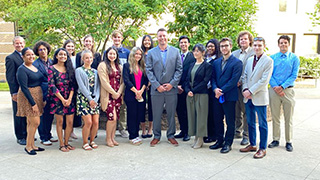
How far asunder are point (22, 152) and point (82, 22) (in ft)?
12.9

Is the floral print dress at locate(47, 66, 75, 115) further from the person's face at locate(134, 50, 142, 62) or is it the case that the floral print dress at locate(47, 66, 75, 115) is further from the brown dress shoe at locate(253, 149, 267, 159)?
the brown dress shoe at locate(253, 149, 267, 159)

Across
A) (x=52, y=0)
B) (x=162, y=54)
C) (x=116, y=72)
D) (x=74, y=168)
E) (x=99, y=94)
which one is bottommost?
(x=74, y=168)

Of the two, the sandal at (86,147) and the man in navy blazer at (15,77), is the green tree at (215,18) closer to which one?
the sandal at (86,147)

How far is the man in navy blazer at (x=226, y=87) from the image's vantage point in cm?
501

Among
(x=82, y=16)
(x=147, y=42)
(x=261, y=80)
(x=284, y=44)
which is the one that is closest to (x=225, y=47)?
(x=261, y=80)

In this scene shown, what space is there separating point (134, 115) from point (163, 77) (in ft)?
3.16

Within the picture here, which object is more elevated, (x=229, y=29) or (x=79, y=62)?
(x=229, y=29)

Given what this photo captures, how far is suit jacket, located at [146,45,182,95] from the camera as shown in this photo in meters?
5.50

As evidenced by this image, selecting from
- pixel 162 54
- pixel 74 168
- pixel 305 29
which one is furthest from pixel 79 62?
pixel 305 29

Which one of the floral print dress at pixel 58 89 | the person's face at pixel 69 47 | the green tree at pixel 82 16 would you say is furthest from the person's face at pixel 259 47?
the green tree at pixel 82 16

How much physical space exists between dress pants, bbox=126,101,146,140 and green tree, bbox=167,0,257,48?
7.40 feet

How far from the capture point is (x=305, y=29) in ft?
66.2

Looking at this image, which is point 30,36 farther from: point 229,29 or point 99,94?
point 229,29

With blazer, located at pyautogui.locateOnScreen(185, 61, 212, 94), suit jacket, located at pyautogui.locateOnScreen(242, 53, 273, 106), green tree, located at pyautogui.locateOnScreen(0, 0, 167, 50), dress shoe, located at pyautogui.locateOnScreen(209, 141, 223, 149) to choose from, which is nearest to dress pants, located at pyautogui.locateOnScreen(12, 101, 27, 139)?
green tree, located at pyautogui.locateOnScreen(0, 0, 167, 50)
